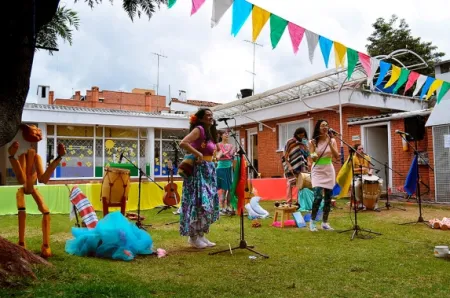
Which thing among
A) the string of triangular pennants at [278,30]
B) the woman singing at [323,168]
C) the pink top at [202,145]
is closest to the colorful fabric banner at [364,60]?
the string of triangular pennants at [278,30]

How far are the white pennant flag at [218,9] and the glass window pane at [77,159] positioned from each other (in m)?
16.4

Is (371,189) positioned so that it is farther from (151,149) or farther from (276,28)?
(151,149)

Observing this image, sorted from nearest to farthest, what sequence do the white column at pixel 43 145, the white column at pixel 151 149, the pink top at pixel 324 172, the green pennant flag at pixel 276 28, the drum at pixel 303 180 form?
the green pennant flag at pixel 276 28, the pink top at pixel 324 172, the drum at pixel 303 180, the white column at pixel 43 145, the white column at pixel 151 149

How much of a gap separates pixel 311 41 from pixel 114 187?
14.2 ft

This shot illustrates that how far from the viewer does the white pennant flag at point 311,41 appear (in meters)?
6.68

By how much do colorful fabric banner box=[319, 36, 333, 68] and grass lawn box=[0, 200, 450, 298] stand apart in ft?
10.2

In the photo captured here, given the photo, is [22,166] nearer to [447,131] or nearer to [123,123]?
[447,131]

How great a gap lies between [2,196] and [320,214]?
780 centimetres

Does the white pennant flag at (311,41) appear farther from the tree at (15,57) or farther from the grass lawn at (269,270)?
the tree at (15,57)

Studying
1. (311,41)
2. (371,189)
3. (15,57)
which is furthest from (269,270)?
(371,189)

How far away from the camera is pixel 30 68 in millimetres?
3482

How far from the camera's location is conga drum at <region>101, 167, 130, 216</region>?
6.97m

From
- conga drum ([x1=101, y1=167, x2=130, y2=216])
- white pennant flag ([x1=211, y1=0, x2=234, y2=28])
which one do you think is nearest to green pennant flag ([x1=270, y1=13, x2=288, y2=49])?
white pennant flag ([x1=211, y1=0, x2=234, y2=28])

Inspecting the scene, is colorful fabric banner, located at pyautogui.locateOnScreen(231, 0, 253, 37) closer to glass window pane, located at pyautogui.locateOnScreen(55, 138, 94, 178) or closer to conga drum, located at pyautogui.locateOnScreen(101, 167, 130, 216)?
conga drum, located at pyautogui.locateOnScreen(101, 167, 130, 216)
